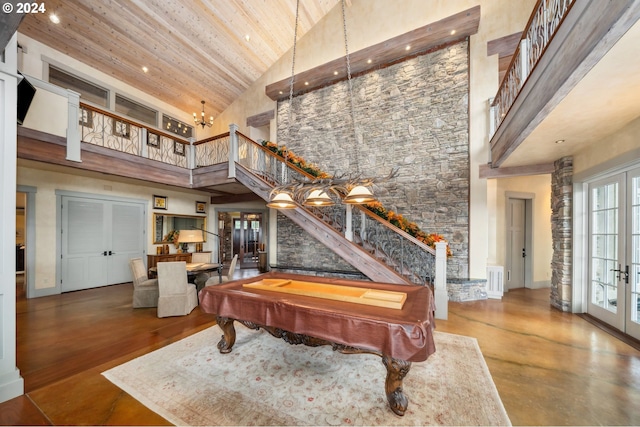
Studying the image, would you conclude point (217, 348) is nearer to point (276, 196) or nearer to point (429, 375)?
point (276, 196)

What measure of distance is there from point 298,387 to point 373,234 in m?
4.00

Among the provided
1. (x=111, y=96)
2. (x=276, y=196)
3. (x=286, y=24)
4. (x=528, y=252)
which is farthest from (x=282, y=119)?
(x=528, y=252)

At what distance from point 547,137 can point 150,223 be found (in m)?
8.93

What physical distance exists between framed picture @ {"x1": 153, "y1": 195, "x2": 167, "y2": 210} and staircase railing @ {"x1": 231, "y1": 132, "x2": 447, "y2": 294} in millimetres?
2873

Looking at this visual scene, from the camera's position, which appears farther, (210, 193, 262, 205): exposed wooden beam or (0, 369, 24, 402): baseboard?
(210, 193, 262, 205): exposed wooden beam

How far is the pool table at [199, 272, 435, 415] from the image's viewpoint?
1707mm

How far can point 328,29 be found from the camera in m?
6.94

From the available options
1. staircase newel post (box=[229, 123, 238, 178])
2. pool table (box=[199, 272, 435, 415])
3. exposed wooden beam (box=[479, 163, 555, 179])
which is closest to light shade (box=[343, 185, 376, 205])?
pool table (box=[199, 272, 435, 415])

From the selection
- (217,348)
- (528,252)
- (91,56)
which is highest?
(91,56)

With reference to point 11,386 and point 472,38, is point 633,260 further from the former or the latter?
point 11,386

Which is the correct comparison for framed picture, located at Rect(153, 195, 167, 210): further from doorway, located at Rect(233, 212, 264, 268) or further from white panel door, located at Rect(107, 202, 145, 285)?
doorway, located at Rect(233, 212, 264, 268)

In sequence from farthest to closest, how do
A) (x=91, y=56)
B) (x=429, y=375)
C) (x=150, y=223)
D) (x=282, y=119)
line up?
(x=282, y=119), (x=150, y=223), (x=91, y=56), (x=429, y=375)

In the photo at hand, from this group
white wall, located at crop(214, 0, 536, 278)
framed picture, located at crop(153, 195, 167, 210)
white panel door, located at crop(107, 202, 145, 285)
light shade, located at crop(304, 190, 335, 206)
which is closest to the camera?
light shade, located at crop(304, 190, 335, 206)

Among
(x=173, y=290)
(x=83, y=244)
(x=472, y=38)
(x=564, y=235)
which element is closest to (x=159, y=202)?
(x=83, y=244)
